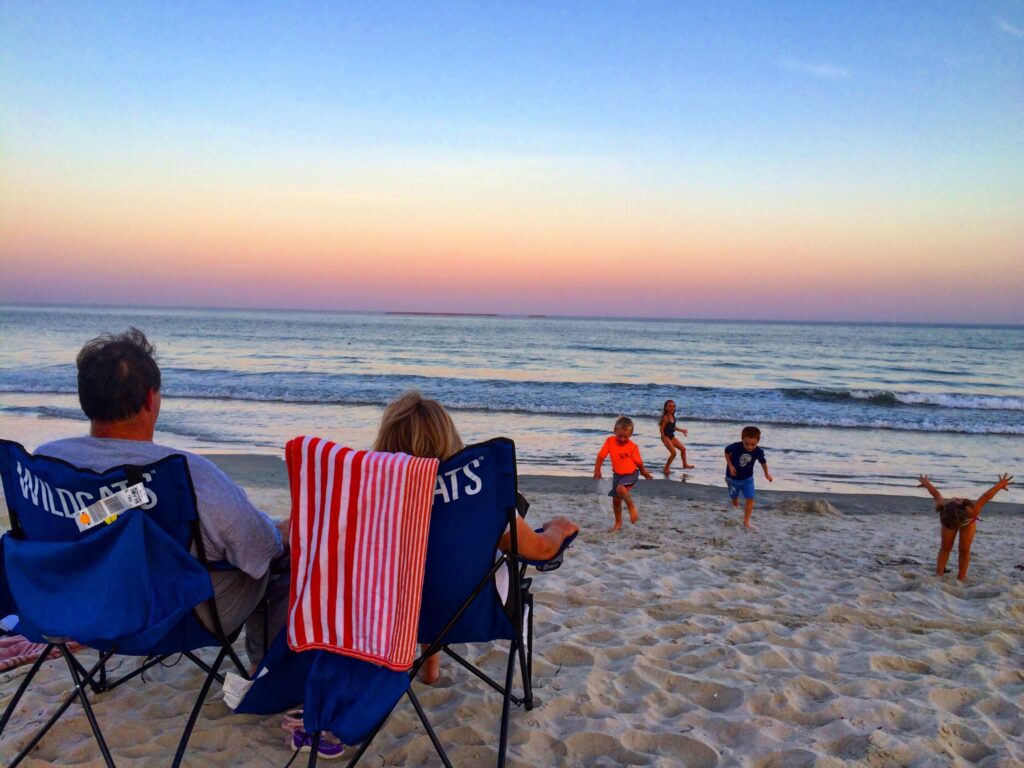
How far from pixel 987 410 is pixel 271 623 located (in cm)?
2116

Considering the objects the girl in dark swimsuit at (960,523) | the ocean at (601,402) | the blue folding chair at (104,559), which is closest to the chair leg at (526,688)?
the blue folding chair at (104,559)

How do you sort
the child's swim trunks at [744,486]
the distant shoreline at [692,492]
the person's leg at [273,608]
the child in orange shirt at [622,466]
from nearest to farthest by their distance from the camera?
the person's leg at [273,608] < the child in orange shirt at [622,466] < the child's swim trunks at [744,486] < the distant shoreline at [692,492]

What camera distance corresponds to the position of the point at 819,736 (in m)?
2.61

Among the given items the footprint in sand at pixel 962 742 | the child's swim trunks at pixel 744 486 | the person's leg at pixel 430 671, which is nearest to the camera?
the footprint in sand at pixel 962 742

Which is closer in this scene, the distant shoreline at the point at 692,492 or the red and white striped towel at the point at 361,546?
the red and white striped towel at the point at 361,546

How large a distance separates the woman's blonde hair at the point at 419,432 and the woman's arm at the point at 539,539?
1.09 ft

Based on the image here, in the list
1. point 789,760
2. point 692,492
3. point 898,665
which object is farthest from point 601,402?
point 789,760

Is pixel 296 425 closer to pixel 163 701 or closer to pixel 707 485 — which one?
pixel 707 485

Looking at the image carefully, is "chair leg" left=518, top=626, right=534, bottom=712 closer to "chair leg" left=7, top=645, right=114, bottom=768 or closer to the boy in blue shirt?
"chair leg" left=7, top=645, right=114, bottom=768

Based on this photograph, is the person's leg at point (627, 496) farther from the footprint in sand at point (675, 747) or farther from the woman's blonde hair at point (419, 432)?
the woman's blonde hair at point (419, 432)

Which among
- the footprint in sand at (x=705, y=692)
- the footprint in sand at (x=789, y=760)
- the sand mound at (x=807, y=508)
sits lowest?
the sand mound at (x=807, y=508)

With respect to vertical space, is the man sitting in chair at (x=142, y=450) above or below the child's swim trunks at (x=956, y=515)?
above

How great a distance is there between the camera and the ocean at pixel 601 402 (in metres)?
11.5

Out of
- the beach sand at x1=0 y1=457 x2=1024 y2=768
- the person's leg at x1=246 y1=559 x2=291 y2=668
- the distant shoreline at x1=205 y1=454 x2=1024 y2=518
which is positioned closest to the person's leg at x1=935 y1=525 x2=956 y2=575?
the beach sand at x1=0 y1=457 x2=1024 y2=768
